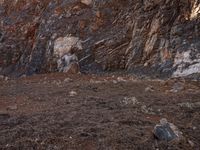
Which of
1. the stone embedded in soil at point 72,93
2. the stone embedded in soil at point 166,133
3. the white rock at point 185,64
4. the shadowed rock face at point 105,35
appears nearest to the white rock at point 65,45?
the shadowed rock face at point 105,35

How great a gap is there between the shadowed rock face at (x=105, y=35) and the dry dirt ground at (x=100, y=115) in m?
2.43

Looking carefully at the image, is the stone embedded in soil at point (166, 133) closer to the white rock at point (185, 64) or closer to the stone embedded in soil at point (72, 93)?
the stone embedded in soil at point (72, 93)

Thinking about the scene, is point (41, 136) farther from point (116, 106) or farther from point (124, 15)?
point (124, 15)

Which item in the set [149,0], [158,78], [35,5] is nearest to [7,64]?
[35,5]

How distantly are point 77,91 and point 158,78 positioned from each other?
3.23 meters

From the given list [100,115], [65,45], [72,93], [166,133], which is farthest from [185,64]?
[166,133]

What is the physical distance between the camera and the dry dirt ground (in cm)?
627

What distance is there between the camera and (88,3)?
19.7 m

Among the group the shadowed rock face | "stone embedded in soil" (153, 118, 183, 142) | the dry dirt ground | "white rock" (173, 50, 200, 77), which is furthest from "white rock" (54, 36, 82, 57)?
"stone embedded in soil" (153, 118, 183, 142)

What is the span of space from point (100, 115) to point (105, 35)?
1016cm

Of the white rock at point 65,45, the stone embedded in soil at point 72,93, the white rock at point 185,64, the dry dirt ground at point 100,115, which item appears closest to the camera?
the dry dirt ground at point 100,115

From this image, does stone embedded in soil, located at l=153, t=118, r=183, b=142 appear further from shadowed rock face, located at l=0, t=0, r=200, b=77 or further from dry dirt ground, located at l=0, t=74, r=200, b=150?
shadowed rock face, located at l=0, t=0, r=200, b=77

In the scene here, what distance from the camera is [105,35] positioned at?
1780cm

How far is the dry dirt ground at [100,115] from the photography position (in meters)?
6.27
